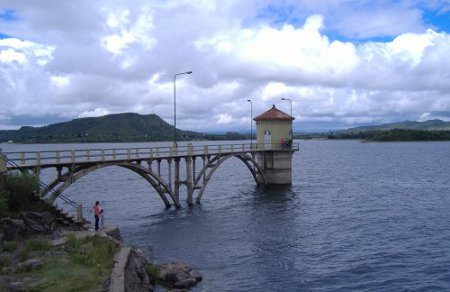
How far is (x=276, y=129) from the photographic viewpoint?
198 feet

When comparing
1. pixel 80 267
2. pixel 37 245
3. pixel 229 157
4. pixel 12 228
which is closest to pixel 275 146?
pixel 229 157

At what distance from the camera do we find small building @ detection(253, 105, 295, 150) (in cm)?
6003

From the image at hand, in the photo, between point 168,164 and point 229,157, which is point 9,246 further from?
point 229,157

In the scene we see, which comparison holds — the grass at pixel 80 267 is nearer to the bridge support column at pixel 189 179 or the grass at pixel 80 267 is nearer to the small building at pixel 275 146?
the bridge support column at pixel 189 179

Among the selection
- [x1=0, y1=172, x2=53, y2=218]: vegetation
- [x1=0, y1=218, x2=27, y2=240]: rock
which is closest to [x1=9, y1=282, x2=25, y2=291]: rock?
[x1=0, y1=218, x2=27, y2=240]: rock

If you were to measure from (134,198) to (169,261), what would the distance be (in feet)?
86.5

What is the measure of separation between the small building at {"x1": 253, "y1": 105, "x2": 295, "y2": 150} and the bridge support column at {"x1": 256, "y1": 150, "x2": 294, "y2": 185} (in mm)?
1054

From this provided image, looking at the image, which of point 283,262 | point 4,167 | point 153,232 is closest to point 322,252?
point 283,262

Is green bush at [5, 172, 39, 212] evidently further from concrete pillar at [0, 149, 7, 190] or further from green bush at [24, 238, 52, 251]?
green bush at [24, 238, 52, 251]

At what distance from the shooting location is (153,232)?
3425cm

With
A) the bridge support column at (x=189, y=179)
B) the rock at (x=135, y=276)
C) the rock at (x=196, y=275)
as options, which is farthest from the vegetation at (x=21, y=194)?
the bridge support column at (x=189, y=179)

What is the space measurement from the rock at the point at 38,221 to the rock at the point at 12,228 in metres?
0.41

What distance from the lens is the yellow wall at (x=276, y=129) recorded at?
60.3 m

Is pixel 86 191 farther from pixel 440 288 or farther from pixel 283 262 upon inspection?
pixel 440 288
